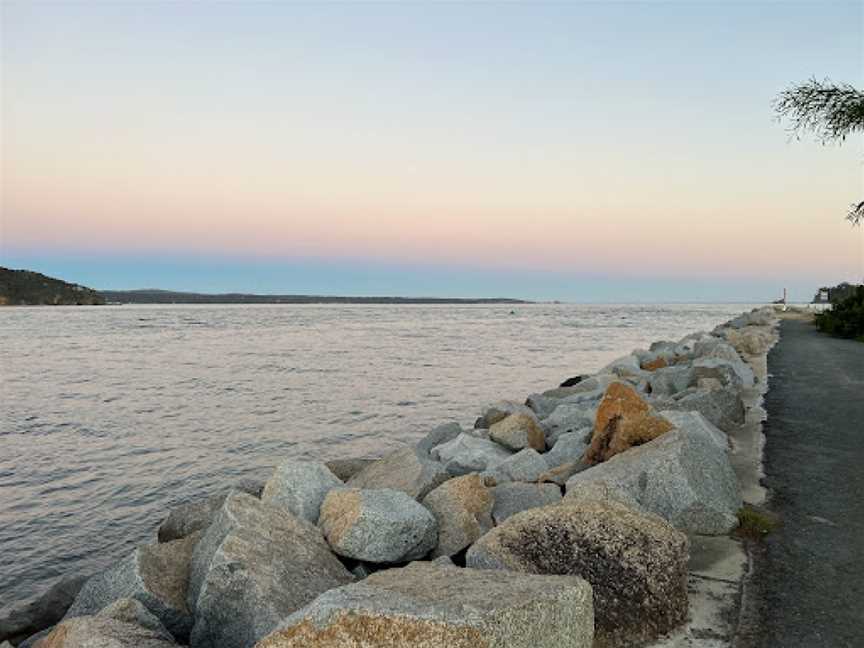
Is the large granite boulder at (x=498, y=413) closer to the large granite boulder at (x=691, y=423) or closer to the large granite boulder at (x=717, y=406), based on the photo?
the large granite boulder at (x=717, y=406)

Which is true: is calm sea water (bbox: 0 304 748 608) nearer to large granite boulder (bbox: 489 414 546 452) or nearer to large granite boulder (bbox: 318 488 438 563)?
large granite boulder (bbox: 489 414 546 452)

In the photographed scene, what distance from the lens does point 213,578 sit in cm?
438

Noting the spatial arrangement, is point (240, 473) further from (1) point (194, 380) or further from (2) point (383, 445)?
(1) point (194, 380)

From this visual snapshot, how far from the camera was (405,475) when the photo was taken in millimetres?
7250

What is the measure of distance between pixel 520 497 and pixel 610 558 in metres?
2.31

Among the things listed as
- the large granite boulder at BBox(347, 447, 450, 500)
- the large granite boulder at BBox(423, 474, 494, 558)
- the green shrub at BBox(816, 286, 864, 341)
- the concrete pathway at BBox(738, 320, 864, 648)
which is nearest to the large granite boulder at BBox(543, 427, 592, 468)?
the large granite boulder at BBox(347, 447, 450, 500)

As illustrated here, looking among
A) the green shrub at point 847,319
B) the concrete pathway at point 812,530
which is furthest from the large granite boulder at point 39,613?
the green shrub at point 847,319

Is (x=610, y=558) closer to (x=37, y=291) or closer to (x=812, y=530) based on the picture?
(x=812, y=530)

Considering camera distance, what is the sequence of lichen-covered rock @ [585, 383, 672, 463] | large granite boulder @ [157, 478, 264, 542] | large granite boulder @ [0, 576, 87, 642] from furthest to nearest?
large granite boulder @ [157, 478, 264, 542] < lichen-covered rock @ [585, 383, 672, 463] < large granite boulder @ [0, 576, 87, 642]

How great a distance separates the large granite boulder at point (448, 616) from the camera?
2.75 m

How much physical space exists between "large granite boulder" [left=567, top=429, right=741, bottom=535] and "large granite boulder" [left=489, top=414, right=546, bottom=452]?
12.7ft

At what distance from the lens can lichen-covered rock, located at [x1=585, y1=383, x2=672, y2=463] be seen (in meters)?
7.07

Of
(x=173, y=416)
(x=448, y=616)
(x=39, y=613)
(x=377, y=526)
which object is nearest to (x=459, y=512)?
(x=377, y=526)

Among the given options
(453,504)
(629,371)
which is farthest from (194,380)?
(453,504)
